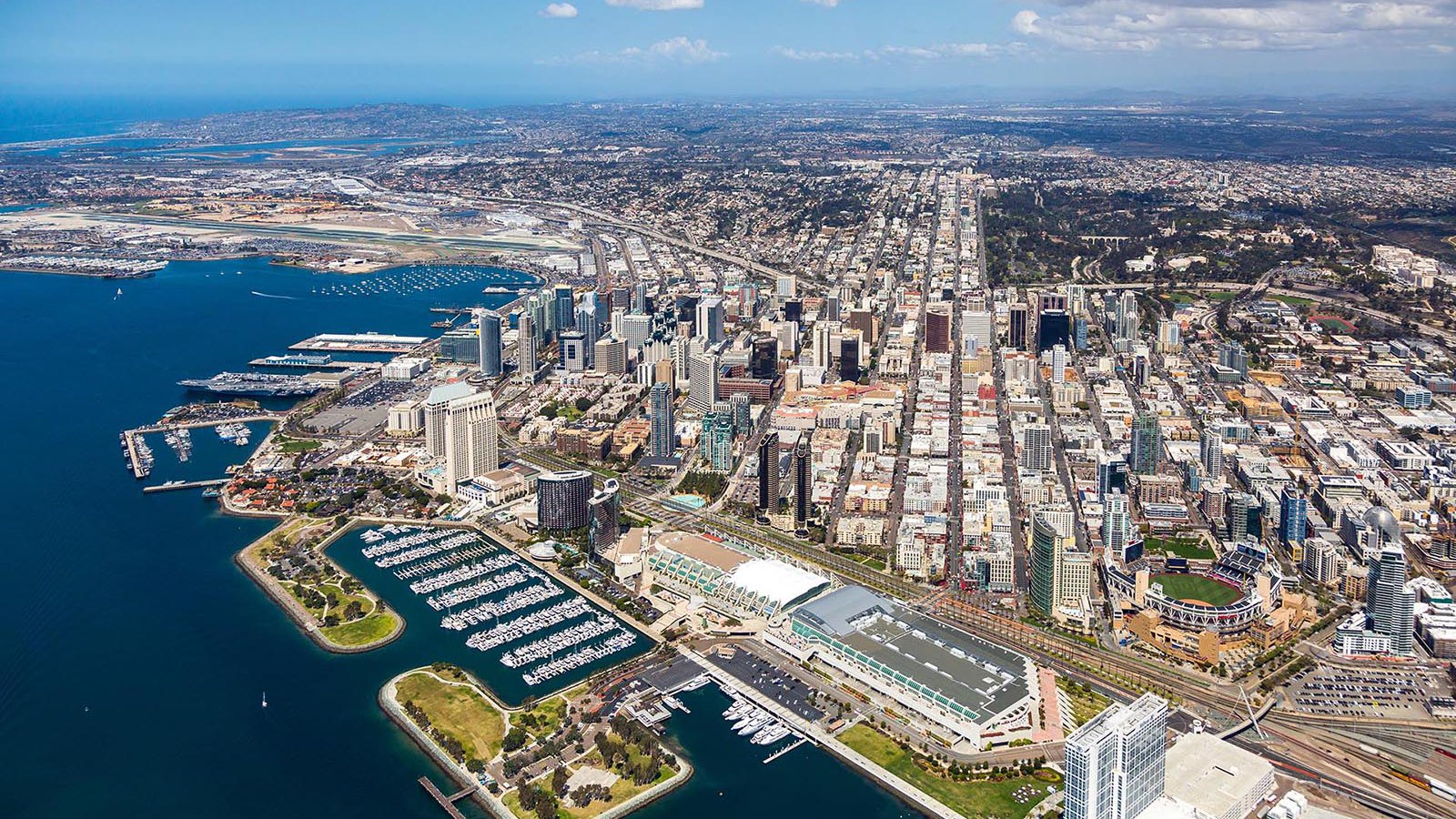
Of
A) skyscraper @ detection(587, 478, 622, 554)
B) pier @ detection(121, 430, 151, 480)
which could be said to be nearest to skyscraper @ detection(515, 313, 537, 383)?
pier @ detection(121, 430, 151, 480)

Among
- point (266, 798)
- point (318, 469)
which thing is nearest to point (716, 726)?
point (266, 798)

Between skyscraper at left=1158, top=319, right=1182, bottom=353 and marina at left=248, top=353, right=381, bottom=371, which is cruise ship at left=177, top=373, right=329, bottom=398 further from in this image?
skyscraper at left=1158, top=319, right=1182, bottom=353

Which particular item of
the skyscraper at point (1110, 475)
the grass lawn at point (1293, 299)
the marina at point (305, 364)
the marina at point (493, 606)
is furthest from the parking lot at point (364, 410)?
the grass lawn at point (1293, 299)

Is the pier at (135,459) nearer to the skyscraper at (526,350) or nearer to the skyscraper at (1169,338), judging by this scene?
the skyscraper at (526,350)

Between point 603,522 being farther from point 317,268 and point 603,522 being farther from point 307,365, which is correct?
point 317,268

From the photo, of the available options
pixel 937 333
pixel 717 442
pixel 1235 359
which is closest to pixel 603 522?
pixel 717 442
